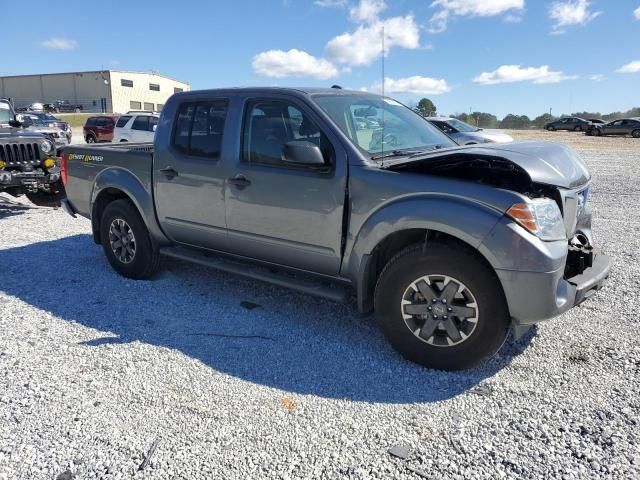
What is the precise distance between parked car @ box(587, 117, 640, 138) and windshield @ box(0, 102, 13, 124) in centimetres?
4150

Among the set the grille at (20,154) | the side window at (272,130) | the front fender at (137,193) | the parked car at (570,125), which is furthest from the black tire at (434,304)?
the parked car at (570,125)

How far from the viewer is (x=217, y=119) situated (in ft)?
15.0

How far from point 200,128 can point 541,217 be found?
120 inches

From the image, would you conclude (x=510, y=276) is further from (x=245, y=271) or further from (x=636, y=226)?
(x=636, y=226)

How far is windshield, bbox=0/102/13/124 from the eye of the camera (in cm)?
1044

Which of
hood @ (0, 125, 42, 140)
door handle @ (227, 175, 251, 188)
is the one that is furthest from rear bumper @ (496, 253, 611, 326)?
hood @ (0, 125, 42, 140)

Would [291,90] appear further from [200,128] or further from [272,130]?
[200,128]

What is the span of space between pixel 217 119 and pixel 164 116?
2.40 ft

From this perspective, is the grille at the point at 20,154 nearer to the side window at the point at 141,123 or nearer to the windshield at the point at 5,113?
the windshield at the point at 5,113

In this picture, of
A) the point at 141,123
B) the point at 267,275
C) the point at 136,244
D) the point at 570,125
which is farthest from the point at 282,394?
the point at 570,125

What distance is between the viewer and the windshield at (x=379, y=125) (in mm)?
3992

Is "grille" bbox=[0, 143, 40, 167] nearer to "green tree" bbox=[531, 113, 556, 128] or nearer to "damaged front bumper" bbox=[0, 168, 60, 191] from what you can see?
"damaged front bumper" bbox=[0, 168, 60, 191]

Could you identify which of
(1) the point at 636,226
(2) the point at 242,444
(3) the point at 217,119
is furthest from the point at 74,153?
(1) the point at 636,226

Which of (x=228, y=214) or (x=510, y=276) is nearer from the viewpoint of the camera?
(x=510, y=276)
